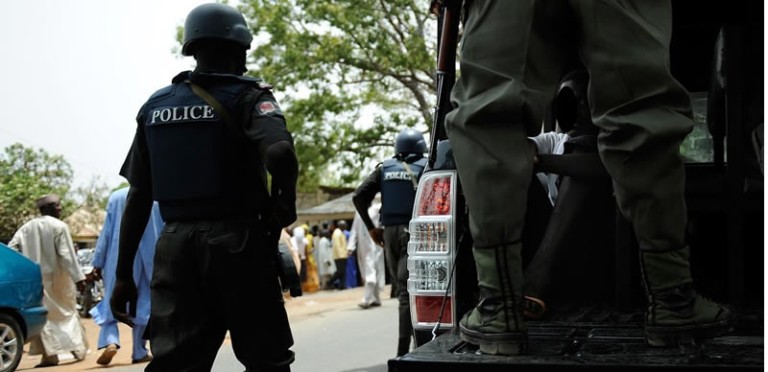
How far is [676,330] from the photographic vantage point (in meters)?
3.18

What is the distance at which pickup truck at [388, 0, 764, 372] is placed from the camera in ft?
10.2

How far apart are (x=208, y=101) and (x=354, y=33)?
26678 mm

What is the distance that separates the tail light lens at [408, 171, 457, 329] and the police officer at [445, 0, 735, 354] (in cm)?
70

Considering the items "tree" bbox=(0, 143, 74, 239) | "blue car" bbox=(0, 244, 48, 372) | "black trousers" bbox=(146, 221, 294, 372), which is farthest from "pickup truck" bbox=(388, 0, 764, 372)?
"tree" bbox=(0, 143, 74, 239)

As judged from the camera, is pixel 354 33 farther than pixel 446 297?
Yes

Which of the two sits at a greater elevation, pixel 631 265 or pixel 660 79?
pixel 660 79

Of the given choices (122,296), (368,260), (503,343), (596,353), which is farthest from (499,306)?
(368,260)

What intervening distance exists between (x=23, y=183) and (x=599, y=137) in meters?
31.0

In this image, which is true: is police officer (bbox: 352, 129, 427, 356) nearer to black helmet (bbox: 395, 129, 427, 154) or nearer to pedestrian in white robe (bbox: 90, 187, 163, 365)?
black helmet (bbox: 395, 129, 427, 154)

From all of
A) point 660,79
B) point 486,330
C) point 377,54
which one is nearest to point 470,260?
point 486,330

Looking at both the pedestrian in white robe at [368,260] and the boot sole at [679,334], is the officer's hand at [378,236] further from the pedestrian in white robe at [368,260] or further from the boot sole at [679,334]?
the pedestrian in white robe at [368,260]

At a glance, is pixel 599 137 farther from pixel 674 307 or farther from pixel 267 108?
pixel 267 108

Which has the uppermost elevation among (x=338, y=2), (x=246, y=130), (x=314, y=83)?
(x=338, y=2)

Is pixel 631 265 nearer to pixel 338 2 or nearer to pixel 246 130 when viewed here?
pixel 246 130
